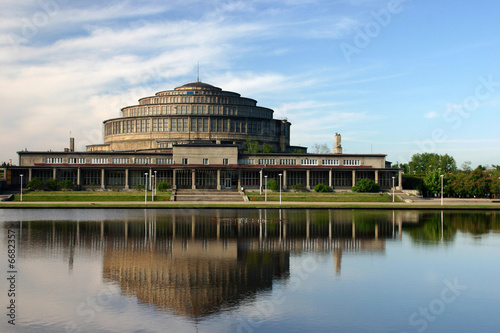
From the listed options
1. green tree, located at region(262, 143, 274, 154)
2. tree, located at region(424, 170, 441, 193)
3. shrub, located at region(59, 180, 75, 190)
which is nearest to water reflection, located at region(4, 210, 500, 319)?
tree, located at region(424, 170, 441, 193)

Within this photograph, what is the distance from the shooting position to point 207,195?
84.7 m

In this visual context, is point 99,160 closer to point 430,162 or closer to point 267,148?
point 267,148

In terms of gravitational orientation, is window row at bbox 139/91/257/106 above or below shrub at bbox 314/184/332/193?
above

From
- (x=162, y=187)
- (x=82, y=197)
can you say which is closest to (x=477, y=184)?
(x=162, y=187)

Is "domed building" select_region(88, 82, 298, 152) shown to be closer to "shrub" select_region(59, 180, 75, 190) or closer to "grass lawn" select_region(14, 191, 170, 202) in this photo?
"shrub" select_region(59, 180, 75, 190)

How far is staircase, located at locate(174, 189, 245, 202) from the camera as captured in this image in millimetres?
81312

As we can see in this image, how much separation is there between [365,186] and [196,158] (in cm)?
3445

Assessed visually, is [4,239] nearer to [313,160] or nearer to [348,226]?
[348,226]

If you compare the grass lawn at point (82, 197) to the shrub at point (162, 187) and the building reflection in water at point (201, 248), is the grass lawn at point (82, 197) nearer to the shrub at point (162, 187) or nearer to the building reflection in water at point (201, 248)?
the shrub at point (162, 187)

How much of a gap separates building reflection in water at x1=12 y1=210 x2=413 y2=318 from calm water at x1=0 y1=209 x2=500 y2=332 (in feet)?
0.28

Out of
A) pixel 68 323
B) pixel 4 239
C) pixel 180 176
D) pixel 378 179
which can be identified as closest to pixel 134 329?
pixel 68 323

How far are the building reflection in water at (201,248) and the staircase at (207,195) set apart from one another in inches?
1205

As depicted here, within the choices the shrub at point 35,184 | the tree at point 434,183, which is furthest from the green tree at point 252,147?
the shrub at point 35,184

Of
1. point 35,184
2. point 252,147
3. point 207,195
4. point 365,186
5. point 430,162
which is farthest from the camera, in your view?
point 430,162
